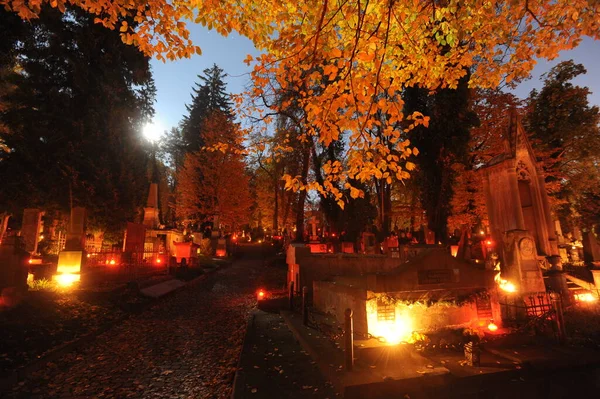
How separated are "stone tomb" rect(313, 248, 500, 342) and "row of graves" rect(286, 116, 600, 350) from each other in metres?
0.02

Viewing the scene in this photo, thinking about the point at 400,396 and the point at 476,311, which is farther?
the point at 476,311

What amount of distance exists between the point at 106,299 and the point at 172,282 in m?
4.45

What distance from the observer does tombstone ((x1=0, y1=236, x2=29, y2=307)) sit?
7.70 meters

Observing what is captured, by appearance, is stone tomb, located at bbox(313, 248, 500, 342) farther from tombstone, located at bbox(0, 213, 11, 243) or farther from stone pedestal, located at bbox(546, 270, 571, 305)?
tombstone, located at bbox(0, 213, 11, 243)

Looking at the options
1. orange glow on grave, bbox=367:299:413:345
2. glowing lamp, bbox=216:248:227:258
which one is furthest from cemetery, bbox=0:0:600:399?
glowing lamp, bbox=216:248:227:258

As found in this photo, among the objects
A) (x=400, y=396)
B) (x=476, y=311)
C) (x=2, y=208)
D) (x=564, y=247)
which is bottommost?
(x=400, y=396)

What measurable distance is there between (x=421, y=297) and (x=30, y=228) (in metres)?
21.0

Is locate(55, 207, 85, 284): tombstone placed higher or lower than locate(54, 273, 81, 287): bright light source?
higher

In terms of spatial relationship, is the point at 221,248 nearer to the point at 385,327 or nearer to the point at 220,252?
the point at 220,252

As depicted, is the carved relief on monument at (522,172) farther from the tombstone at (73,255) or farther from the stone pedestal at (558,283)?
the tombstone at (73,255)

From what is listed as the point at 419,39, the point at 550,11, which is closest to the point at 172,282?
the point at 419,39

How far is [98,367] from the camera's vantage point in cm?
577

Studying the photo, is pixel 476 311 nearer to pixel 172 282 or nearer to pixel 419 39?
pixel 419 39

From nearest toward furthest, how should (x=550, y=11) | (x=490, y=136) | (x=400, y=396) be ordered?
1. (x=400, y=396)
2. (x=550, y=11)
3. (x=490, y=136)
